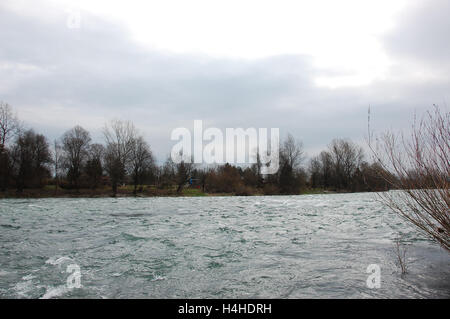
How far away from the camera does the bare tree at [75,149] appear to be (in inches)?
2228

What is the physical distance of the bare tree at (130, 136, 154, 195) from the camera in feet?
190

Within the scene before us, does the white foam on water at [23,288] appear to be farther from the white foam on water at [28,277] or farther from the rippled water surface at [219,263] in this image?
the white foam on water at [28,277]

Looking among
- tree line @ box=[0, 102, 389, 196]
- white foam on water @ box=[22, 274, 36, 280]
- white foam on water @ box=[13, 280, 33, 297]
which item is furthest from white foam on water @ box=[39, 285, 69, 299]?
tree line @ box=[0, 102, 389, 196]

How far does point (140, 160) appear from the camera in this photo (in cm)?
5934

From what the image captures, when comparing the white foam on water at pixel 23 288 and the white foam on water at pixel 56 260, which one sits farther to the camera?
the white foam on water at pixel 56 260

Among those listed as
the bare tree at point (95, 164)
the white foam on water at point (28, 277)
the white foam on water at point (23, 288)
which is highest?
the bare tree at point (95, 164)

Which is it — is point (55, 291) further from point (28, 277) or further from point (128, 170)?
point (128, 170)

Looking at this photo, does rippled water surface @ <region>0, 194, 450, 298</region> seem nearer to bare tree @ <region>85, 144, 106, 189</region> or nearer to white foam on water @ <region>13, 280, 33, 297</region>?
white foam on water @ <region>13, 280, 33, 297</region>

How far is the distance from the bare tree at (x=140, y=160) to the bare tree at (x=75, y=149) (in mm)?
9713

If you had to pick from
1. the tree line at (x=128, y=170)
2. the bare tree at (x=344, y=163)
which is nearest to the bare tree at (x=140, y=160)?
the tree line at (x=128, y=170)

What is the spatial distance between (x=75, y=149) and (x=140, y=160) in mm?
12987

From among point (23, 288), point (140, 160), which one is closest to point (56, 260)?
point (23, 288)
